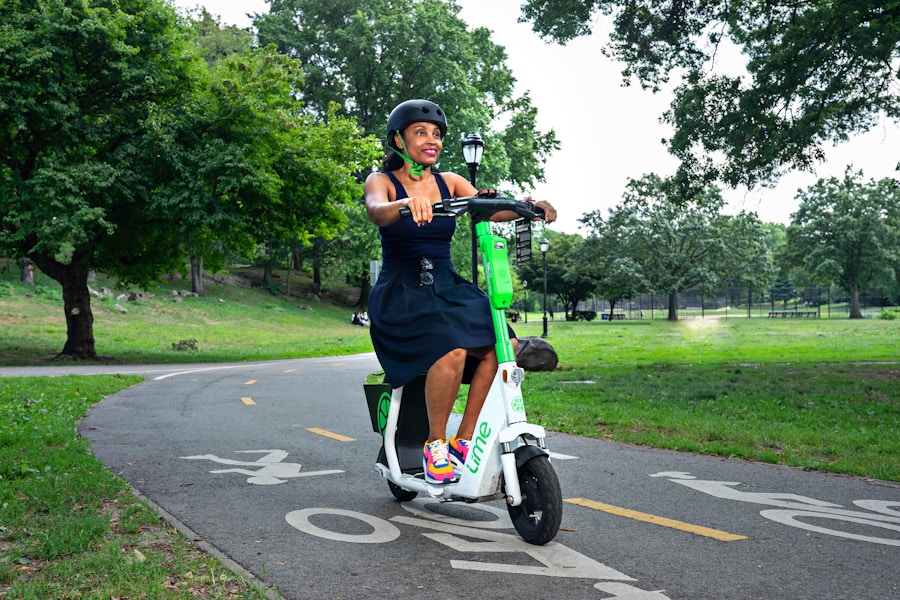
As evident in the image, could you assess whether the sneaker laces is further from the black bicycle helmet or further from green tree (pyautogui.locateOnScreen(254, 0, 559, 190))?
green tree (pyautogui.locateOnScreen(254, 0, 559, 190))

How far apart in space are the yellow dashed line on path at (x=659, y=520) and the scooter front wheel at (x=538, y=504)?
87cm

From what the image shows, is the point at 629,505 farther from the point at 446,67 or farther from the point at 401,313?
the point at 446,67

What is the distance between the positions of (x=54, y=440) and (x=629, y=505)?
5.16 metres

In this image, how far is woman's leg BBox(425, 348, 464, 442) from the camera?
168 inches

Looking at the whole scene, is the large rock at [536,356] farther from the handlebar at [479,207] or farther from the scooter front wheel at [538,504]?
the scooter front wheel at [538,504]

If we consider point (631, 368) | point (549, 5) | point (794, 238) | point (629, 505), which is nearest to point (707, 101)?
point (549, 5)

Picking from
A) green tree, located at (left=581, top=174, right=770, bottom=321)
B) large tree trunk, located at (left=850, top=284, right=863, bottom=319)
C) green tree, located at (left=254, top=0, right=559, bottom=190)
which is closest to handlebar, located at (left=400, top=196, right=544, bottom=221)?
green tree, located at (left=254, top=0, right=559, bottom=190)

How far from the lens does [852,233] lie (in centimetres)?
6231

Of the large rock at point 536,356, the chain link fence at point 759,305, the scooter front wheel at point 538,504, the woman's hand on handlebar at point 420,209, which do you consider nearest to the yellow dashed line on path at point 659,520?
the scooter front wheel at point 538,504

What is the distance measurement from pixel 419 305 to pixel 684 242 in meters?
54.9

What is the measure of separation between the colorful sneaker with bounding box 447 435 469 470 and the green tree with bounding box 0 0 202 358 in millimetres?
15610

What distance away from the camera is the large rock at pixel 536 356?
1553cm

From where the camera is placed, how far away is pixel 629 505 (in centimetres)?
500

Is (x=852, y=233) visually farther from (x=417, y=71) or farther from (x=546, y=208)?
(x=546, y=208)
